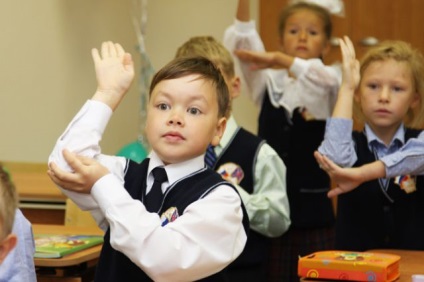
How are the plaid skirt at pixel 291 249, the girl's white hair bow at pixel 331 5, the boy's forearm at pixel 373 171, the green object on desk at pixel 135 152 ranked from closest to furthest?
the boy's forearm at pixel 373 171, the plaid skirt at pixel 291 249, the girl's white hair bow at pixel 331 5, the green object on desk at pixel 135 152

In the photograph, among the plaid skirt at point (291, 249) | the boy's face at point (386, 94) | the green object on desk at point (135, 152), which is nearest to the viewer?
the boy's face at point (386, 94)

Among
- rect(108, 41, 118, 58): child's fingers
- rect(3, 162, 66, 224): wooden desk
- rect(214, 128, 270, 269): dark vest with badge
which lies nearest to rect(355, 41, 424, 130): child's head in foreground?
rect(214, 128, 270, 269): dark vest with badge

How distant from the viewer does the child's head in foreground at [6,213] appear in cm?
161

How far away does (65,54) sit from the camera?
440 centimetres

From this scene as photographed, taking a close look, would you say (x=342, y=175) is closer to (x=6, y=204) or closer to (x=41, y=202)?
(x=6, y=204)

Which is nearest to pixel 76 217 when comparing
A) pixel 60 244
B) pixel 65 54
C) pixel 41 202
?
pixel 41 202

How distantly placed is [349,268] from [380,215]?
2.67 ft

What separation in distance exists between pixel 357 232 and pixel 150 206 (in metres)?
1.08

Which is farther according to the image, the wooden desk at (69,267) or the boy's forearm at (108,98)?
the wooden desk at (69,267)

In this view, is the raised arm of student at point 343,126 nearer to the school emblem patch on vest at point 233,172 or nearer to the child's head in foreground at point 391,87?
the child's head in foreground at point 391,87

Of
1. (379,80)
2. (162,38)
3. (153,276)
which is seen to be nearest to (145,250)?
(153,276)

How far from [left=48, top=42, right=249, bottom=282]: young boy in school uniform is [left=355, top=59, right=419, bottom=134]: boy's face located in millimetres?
824

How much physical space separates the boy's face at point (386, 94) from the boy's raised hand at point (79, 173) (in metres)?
1.17

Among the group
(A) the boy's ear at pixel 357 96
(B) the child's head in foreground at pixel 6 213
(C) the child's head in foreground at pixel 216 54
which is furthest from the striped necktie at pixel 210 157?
(B) the child's head in foreground at pixel 6 213
